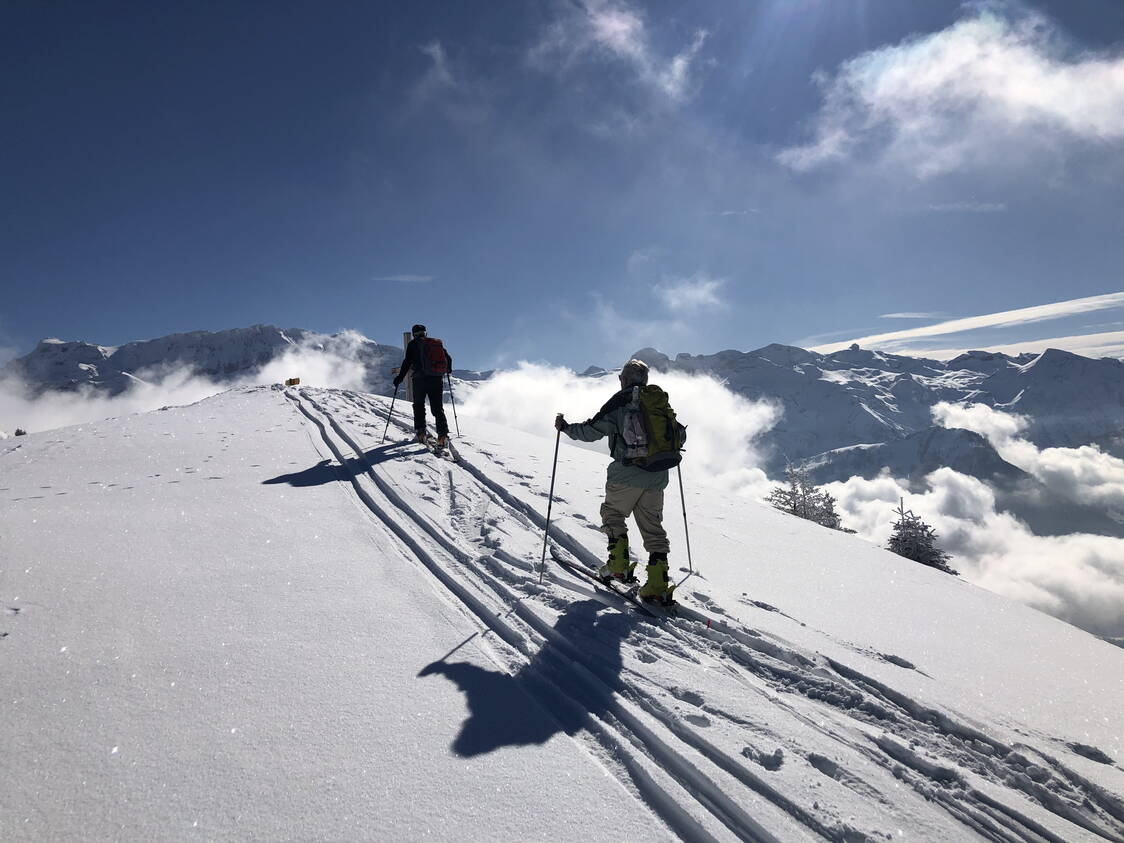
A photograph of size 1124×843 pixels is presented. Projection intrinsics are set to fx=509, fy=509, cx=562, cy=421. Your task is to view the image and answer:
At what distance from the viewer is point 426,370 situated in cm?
1193

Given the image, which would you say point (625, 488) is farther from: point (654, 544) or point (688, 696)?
point (688, 696)

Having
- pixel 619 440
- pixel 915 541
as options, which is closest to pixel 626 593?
pixel 619 440

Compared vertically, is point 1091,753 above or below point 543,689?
below

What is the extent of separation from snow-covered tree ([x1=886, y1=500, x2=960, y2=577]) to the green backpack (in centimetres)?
2140

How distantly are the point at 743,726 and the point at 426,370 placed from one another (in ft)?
33.2

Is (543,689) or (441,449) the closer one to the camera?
(543,689)

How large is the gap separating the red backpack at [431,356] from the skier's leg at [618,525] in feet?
24.1

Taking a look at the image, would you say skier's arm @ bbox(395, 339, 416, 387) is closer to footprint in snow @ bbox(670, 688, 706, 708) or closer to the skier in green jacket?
the skier in green jacket

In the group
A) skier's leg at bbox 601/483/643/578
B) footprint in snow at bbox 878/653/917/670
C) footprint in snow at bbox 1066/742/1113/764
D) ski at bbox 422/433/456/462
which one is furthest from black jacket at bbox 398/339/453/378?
footprint in snow at bbox 1066/742/1113/764

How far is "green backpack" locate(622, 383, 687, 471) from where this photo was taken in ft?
17.5

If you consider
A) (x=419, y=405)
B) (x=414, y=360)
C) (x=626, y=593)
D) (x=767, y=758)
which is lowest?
(x=767, y=758)

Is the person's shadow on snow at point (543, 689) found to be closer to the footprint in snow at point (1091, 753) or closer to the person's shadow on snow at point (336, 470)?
the footprint in snow at point (1091, 753)

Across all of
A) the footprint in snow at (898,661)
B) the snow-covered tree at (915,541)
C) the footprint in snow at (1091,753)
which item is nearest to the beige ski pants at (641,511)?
the footprint in snow at (898,661)

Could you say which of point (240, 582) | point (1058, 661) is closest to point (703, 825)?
point (240, 582)
